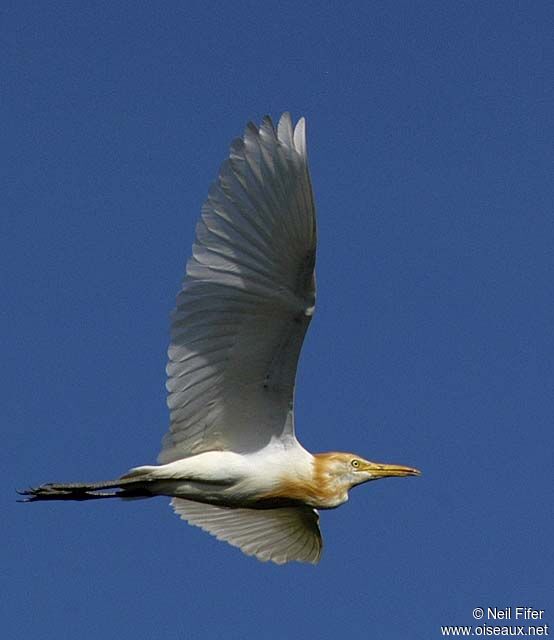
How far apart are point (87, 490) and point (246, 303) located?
95.5 inches

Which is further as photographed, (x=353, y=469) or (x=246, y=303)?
(x=353, y=469)

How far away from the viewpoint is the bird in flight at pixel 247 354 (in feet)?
39.8

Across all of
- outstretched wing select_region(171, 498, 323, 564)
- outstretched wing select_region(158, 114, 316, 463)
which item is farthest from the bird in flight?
outstretched wing select_region(171, 498, 323, 564)

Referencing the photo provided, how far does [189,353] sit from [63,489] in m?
1.89

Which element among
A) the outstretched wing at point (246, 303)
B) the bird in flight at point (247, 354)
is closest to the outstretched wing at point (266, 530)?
the bird in flight at point (247, 354)

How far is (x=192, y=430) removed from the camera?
13492 mm

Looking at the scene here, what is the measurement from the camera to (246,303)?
41.7 ft

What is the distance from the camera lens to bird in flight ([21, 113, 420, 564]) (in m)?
12.1

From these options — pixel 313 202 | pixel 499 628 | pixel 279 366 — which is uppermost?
pixel 313 202

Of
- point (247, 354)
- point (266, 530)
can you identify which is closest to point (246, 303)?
point (247, 354)

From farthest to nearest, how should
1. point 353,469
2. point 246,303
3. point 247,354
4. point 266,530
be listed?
point 266,530, point 353,469, point 247,354, point 246,303

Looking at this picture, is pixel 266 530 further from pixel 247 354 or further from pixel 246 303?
pixel 246 303

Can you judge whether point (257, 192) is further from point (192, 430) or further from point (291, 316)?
point (192, 430)

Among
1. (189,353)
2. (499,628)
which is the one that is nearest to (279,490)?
(189,353)
